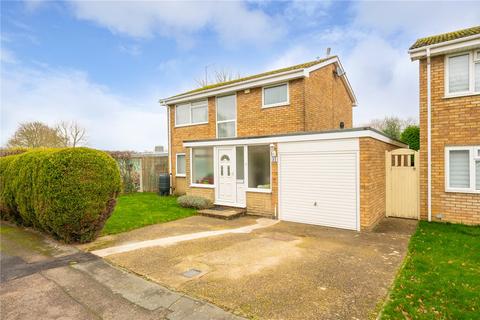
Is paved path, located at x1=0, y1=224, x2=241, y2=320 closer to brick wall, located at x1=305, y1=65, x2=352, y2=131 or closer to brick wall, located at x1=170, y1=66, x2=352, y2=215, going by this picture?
brick wall, located at x1=170, y1=66, x2=352, y2=215

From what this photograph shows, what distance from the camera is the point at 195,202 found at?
10.7 metres

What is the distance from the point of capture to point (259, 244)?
6121 mm

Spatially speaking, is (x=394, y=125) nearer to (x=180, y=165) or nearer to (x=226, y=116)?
(x=226, y=116)

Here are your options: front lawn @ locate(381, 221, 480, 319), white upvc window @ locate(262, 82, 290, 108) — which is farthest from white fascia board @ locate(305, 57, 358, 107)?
front lawn @ locate(381, 221, 480, 319)

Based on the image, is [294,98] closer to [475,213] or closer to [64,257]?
[475,213]

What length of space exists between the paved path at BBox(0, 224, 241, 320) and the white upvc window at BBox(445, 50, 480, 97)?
30.2 feet

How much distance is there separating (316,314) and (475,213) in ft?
24.3

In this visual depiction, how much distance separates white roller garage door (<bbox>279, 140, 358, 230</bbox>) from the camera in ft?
24.5

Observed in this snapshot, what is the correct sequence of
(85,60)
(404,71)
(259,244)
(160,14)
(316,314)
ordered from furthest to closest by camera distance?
1. (404,71)
2. (85,60)
3. (160,14)
4. (259,244)
5. (316,314)

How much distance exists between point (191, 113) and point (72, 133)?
1938 cm

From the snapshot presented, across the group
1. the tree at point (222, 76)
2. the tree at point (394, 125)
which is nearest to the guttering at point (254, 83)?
the tree at point (394, 125)

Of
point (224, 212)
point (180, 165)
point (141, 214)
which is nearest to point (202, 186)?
point (224, 212)

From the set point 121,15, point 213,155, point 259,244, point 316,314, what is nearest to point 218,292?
point 316,314

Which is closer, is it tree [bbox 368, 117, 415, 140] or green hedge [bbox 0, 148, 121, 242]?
green hedge [bbox 0, 148, 121, 242]
